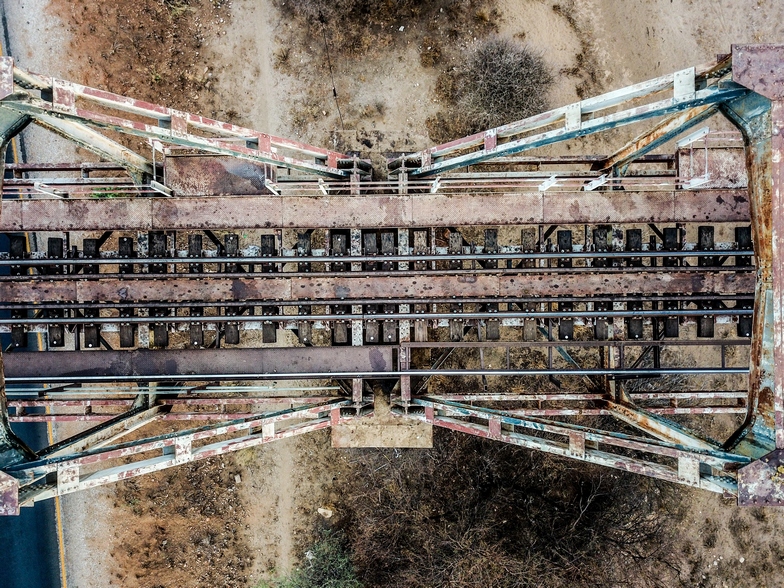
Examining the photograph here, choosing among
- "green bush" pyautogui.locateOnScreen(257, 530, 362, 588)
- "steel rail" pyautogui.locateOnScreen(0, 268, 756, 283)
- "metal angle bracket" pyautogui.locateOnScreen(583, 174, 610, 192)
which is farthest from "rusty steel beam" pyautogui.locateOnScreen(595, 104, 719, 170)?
"green bush" pyautogui.locateOnScreen(257, 530, 362, 588)

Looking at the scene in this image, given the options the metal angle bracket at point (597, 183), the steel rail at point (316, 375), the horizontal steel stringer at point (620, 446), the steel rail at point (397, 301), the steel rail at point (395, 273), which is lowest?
the horizontal steel stringer at point (620, 446)

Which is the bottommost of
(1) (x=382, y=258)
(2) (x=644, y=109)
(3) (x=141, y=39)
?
(1) (x=382, y=258)

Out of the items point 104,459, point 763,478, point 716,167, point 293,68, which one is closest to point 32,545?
point 104,459

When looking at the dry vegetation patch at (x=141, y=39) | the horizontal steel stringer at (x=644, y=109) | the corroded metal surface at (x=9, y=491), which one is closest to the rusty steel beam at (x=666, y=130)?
the horizontal steel stringer at (x=644, y=109)

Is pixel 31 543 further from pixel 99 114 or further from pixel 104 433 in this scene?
pixel 99 114

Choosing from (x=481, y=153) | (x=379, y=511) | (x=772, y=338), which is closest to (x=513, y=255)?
(x=481, y=153)

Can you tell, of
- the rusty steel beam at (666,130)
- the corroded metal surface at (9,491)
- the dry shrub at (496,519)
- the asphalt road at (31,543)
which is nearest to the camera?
the corroded metal surface at (9,491)

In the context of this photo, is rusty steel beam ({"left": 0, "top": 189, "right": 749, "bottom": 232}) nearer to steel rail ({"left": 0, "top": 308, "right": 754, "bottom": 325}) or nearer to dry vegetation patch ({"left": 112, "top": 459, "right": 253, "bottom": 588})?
steel rail ({"left": 0, "top": 308, "right": 754, "bottom": 325})

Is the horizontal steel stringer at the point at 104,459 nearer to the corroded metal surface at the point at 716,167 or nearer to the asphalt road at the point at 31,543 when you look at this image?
the asphalt road at the point at 31,543
